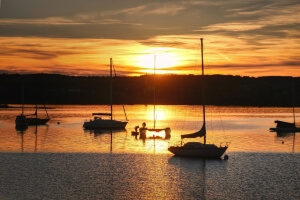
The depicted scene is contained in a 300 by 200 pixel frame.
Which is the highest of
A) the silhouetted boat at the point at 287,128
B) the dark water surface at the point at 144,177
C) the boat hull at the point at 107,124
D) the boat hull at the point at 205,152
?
the boat hull at the point at 107,124

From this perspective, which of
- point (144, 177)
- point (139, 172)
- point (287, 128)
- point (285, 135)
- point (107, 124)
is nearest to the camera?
point (144, 177)

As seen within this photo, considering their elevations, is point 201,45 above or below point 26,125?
above

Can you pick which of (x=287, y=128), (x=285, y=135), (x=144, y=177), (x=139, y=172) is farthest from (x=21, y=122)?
(x=144, y=177)

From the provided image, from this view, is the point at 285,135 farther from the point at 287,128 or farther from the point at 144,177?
the point at 144,177

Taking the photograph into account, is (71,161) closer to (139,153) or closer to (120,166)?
(120,166)

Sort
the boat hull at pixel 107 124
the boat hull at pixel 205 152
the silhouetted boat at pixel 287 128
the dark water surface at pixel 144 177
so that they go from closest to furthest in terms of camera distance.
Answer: the dark water surface at pixel 144 177 < the boat hull at pixel 205 152 < the boat hull at pixel 107 124 < the silhouetted boat at pixel 287 128

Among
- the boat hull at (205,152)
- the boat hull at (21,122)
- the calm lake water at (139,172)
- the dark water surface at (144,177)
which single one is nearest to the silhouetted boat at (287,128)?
the calm lake water at (139,172)

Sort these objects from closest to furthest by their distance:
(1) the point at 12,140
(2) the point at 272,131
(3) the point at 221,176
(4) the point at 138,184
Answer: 1. (4) the point at 138,184
2. (3) the point at 221,176
3. (1) the point at 12,140
4. (2) the point at 272,131

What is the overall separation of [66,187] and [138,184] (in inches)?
250

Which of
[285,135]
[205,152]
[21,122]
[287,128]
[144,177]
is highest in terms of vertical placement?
[21,122]

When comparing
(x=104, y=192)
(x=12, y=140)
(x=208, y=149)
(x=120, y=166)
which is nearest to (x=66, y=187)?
(x=104, y=192)

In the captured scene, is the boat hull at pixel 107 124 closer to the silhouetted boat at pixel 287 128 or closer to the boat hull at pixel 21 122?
the boat hull at pixel 21 122

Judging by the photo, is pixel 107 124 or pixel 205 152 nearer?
pixel 205 152

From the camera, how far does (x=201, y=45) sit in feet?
195
